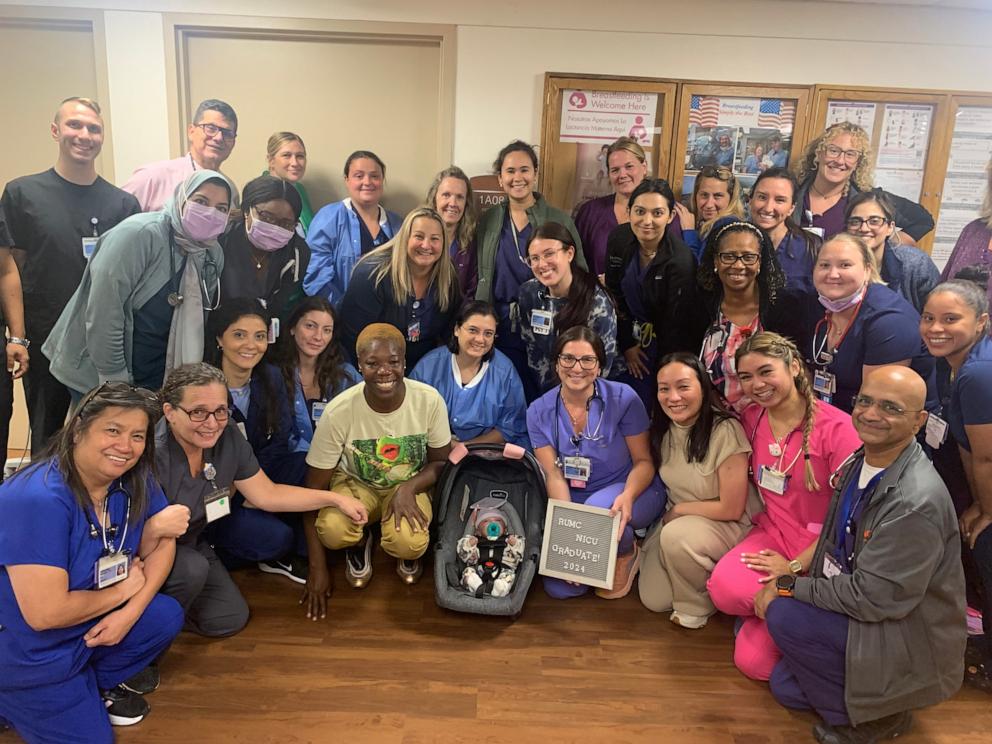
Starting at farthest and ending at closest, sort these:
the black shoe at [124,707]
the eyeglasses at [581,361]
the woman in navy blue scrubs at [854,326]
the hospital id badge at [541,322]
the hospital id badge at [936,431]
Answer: the hospital id badge at [541,322] < the eyeglasses at [581,361] < the woman in navy blue scrubs at [854,326] < the hospital id badge at [936,431] < the black shoe at [124,707]

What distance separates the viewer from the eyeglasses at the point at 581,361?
294cm

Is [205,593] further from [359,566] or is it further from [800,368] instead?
[800,368]

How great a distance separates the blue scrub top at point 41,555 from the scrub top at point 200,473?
18.3 inches

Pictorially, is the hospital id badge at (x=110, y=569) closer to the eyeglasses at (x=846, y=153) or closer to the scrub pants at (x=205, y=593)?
the scrub pants at (x=205, y=593)

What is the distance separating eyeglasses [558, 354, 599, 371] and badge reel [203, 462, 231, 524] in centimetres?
149

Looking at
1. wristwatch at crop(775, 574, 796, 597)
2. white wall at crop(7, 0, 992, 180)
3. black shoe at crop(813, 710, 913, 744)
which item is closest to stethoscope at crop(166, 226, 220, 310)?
white wall at crop(7, 0, 992, 180)

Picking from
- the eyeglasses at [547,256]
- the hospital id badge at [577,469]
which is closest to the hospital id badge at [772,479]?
the hospital id badge at [577,469]

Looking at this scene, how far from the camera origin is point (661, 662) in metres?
2.58

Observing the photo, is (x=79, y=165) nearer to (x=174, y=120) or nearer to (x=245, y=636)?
(x=174, y=120)

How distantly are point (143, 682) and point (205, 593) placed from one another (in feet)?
1.32

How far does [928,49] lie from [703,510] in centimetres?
333

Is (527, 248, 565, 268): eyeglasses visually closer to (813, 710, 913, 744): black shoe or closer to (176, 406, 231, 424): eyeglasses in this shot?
(176, 406, 231, 424): eyeglasses


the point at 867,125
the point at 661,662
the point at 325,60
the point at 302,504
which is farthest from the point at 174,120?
the point at 867,125

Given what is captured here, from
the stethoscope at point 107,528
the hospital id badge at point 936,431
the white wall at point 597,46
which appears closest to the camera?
the stethoscope at point 107,528
